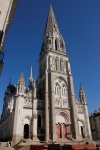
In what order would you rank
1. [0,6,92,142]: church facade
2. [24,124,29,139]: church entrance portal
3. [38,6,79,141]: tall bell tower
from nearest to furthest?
[0,6,92,142]: church facade, [24,124,29,139]: church entrance portal, [38,6,79,141]: tall bell tower

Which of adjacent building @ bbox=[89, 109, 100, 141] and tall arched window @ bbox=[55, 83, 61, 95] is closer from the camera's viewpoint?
tall arched window @ bbox=[55, 83, 61, 95]

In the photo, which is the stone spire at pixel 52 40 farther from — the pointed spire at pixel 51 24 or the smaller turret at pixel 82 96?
the smaller turret at pixel 82 96

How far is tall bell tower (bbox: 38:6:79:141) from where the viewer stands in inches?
1163

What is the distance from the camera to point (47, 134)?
1081 inches

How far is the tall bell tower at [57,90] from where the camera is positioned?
96.9 ft

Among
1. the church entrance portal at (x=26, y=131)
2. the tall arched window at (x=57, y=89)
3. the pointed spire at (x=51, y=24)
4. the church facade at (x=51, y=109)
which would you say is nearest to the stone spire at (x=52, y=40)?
the pointed spire at (x=51, y=24)

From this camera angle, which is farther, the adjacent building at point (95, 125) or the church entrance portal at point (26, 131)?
the adjacent building at point (95, 125)

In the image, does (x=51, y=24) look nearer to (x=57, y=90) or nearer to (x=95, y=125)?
(x=57, y=90)

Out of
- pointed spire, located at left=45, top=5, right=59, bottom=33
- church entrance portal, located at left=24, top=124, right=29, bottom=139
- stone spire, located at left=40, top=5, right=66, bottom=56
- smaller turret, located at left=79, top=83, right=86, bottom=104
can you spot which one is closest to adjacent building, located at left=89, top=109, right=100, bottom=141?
smaller turret, located at left=79, top=83, right=86, bottom=104

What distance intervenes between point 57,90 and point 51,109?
5.94 m

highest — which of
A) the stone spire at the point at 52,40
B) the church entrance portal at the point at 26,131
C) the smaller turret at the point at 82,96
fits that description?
the stone spire at the point at 52,40

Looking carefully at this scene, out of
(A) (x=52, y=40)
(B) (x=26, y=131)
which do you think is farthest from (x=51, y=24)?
(B) (x=26, y=131)

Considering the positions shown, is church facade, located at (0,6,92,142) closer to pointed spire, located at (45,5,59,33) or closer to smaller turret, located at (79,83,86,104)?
smaller turret, located at (79,83,86,104)

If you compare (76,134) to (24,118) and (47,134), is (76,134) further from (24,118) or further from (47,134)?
(24,118)
